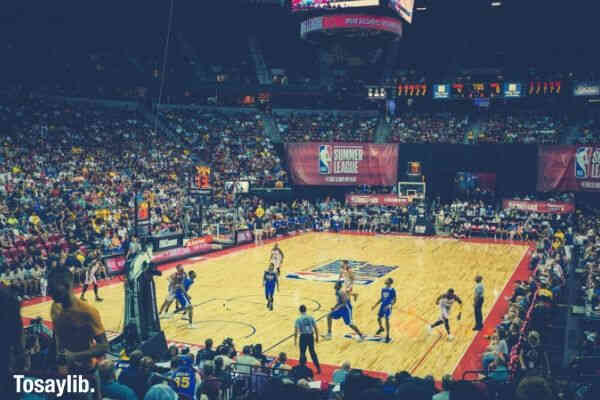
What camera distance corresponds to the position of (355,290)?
1975 centimetres

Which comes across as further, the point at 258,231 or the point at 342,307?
the point at 258,231

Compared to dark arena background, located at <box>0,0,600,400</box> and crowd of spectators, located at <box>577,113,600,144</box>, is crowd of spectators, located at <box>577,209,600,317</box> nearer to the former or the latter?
dark arena background, located at <box>0,0,600,400</box>

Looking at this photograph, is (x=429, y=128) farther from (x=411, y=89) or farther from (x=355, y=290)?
(x=355, y=290)

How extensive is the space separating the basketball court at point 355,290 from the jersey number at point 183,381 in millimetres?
5087

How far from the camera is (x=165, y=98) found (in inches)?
1823

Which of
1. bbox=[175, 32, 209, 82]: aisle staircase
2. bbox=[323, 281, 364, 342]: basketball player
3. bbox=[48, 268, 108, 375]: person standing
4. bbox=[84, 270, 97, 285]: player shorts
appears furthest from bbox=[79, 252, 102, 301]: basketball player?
bbox=[175, 32, 209, 82]: aisle staircase

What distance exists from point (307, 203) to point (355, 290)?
1913 centimetres

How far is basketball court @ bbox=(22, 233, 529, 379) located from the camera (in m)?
13.5

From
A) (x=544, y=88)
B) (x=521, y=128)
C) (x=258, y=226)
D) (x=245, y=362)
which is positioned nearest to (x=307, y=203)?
(x=258, y=226)

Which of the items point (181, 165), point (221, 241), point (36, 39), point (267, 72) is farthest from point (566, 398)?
point (267, 72)

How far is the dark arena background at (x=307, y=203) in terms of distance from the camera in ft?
31.4

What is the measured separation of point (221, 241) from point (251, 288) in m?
9.45

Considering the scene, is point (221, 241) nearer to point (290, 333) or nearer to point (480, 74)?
point (290, 333)

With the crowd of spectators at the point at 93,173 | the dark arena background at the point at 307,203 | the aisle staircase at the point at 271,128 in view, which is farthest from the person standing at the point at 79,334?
the aisle staircase at the point at 271,128
